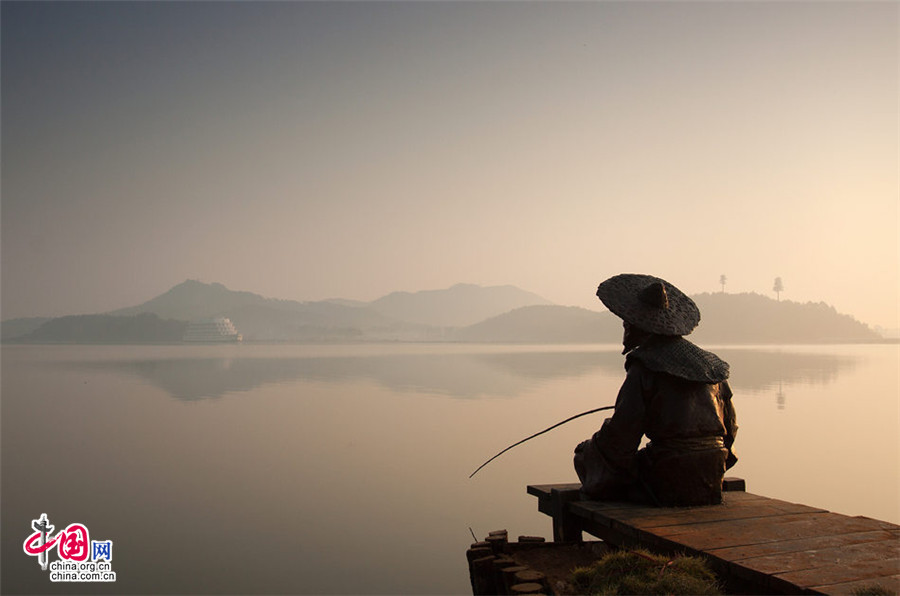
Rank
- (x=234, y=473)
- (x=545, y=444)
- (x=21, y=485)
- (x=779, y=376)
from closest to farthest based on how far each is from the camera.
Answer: (x=21, y=485), (x=234, y=473), (x=545, y=444), (x=779, y=376)

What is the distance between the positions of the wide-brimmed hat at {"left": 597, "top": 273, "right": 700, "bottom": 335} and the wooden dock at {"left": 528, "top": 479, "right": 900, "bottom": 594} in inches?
61.6

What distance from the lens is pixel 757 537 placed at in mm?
5105

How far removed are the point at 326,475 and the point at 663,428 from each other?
839cm

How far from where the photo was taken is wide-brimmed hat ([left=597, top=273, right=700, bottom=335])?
6.28 metres

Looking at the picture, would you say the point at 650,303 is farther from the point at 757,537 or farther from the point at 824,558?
the point at 824,558

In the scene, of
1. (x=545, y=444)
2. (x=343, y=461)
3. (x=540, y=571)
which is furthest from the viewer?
(x=545, y=444)

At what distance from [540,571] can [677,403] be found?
1804mm

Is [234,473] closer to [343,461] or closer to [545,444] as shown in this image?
[343,461]

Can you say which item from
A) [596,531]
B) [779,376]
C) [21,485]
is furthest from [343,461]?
[779,376]

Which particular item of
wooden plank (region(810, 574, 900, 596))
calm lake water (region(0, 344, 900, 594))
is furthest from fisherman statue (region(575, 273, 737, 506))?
calm lake water (region(0, 344, 900, 594))

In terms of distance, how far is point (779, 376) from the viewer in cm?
3562

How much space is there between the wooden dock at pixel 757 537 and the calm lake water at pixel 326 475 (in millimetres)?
2686

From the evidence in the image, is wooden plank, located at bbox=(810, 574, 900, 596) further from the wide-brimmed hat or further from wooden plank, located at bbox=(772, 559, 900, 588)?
the wide-brimmed hat

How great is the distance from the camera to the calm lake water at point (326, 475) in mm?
8383
